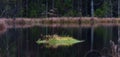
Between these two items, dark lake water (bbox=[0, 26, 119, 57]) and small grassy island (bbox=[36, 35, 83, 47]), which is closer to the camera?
dark lake water (bbox=[0, 26, 119, 57])

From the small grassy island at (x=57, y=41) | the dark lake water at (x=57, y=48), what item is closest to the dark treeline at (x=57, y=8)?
the dark lake water at (x=57, y=48)

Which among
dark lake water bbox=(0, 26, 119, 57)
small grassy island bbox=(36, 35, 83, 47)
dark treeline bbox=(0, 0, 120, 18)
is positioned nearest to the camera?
dark lake water bbox=(0, 26, 119, 57)

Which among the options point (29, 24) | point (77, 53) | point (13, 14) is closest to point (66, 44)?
point (77, 53)

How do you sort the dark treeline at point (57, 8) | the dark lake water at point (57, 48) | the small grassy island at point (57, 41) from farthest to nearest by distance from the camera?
the dark treeline at point (57, 8), the small grassy island at point (57, 41), the dark lake water at point (57, 48)

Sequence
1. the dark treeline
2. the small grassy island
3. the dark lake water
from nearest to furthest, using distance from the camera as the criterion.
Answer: the dark lake water
the small grassy island
the dark treeline

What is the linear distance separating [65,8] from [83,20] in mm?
13449

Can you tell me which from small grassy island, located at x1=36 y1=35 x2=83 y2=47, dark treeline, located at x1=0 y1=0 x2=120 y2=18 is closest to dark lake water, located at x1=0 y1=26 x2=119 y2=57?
small grassy island, located at x1=36 y1=35 x2=83 y2=47

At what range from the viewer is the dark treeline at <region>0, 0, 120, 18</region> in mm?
53500

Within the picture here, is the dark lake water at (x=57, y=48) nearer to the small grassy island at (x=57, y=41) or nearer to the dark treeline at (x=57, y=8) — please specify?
the small grassy island at (x=57, y=41)

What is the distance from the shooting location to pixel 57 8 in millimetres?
55281

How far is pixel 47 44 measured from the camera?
21.7 metres

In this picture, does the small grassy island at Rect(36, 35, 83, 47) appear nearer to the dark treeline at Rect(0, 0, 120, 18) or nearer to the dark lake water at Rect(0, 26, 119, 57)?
the dark lake water at Rect(0, 26, 119, 57)

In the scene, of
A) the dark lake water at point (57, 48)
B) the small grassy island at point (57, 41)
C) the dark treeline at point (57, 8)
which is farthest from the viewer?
the dark treeline at point (57, 8)

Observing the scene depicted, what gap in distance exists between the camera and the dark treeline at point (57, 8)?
5350 centimetres
